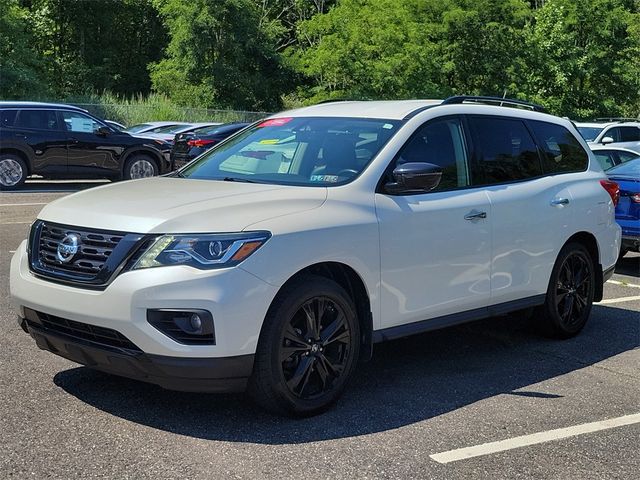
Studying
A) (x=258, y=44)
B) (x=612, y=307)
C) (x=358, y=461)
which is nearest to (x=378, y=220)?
(x=358, y=461)

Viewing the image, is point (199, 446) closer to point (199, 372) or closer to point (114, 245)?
point (199, 372)

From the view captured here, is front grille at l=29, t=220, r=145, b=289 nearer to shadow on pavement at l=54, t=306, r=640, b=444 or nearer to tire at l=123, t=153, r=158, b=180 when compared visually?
shadow on pavement at l=54, t=306, r=640, b=444

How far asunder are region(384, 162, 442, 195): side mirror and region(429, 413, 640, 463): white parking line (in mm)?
1594

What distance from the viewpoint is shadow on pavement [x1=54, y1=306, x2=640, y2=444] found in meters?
4.59

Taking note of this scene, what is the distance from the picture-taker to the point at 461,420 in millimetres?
4801

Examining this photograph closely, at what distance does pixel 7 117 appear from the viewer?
16.9 meters

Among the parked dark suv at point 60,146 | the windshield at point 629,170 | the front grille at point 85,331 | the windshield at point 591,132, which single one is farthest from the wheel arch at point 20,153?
the windshield at point 591,132

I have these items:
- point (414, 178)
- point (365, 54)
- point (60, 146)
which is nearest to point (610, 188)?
point (414, 178)

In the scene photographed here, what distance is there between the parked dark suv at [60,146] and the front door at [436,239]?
43.6ft

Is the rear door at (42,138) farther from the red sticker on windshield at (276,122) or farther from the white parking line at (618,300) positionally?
the white parking line at (618,300)

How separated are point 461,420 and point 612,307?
13.4ft

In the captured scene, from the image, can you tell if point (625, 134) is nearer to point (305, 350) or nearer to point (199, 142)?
point (199, 142)

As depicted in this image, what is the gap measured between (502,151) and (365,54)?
2896 centimetres

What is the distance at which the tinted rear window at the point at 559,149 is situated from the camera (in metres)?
6.70
